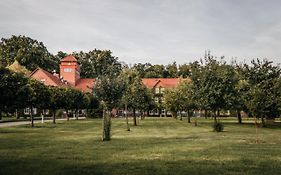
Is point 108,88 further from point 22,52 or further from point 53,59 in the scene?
point 53,59

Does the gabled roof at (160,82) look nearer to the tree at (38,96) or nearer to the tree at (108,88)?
the tree at (38,96)

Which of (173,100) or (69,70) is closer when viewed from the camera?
(173,100)

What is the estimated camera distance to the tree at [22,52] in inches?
3989

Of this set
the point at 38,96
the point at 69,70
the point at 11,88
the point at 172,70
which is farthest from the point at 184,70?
A: the point at 11,88

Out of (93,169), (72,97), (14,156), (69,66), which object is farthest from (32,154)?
(69,66)

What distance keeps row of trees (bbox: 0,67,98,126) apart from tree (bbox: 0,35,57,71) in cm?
3427

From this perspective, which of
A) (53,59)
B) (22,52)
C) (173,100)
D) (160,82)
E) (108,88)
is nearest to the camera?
(108,88)

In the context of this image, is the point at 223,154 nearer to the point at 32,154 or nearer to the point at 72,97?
the point at 32,154

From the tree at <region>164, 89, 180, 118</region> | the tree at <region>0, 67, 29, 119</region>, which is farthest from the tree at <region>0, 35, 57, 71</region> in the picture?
the tree at <region>0, 67, 29, 119</region>

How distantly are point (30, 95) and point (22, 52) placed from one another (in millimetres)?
67624

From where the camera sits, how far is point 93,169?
41.7 ft

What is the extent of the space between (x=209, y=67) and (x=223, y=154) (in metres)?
22.2

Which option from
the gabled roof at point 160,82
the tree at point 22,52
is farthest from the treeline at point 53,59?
the gabled roof at point 160,82

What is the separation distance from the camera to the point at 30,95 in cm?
3859
